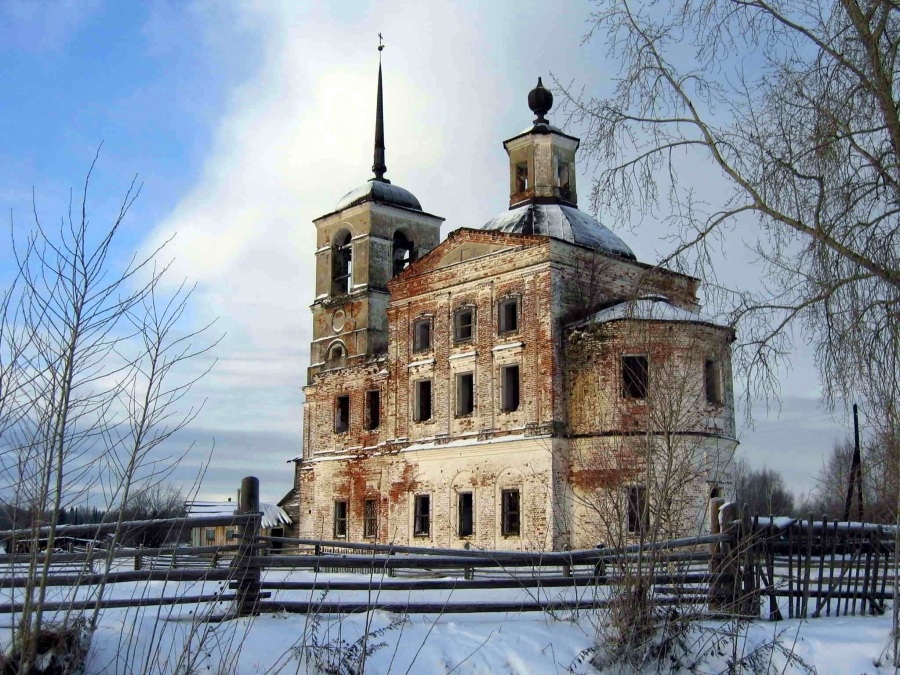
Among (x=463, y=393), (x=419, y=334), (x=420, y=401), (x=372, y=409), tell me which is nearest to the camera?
(x=463, y=393)

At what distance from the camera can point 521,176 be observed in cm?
2984

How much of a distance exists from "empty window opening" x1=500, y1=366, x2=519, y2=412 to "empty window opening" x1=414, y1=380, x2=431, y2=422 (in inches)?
112

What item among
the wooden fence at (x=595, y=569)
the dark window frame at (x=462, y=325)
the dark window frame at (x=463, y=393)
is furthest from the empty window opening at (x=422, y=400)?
the wooden fence at (x=595, y=569)

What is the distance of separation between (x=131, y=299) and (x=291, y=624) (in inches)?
141

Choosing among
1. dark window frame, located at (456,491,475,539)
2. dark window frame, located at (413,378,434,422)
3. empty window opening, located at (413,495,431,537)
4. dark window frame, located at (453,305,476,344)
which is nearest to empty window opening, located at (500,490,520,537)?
dark window frame, located at (456,491,475,539)

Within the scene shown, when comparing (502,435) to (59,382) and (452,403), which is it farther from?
(59,382)

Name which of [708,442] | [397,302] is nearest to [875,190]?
[708,442]

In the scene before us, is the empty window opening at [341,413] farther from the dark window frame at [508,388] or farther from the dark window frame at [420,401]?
the dark window frame at [508,388]

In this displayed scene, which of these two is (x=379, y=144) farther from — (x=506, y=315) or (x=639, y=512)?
(x=639, y=512)

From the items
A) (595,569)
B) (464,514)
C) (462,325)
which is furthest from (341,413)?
(595,569)

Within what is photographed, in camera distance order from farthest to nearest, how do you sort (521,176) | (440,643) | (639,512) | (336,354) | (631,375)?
1. (336,354)
2. (521,176)
3. (631,375)
4. (639,512)
5. (440,643)

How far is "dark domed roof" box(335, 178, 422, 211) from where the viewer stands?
106 ft

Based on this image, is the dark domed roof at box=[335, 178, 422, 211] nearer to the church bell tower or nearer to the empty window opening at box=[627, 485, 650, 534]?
the church bell tower

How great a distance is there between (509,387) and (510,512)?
3412 mm
